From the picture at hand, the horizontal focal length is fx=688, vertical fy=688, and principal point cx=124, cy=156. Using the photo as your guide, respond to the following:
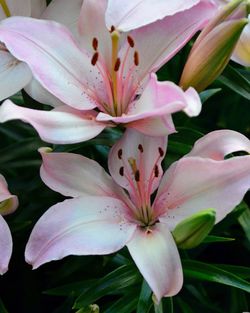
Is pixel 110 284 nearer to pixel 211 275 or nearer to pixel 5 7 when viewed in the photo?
pixel 211 275

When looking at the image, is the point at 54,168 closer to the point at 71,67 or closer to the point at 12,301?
the point at 71,67

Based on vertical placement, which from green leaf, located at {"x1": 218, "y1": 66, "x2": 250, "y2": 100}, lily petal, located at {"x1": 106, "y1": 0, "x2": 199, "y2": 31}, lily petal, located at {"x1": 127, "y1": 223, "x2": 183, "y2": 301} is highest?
lily petal, located at {"x1": 106, "y1": 0, "x2": 199, "y2": 31}

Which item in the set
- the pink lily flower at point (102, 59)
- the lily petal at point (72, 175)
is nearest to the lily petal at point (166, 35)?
the pink lily flower at point (102, 59)

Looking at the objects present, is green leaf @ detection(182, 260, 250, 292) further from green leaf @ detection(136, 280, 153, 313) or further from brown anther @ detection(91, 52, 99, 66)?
brown anther @ detection(91, 52, 99, 66)

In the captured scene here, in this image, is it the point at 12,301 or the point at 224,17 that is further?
the point at 12,301

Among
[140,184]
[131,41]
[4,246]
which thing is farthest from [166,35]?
[4,246]

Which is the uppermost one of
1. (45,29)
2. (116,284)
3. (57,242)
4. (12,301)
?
(45,29)

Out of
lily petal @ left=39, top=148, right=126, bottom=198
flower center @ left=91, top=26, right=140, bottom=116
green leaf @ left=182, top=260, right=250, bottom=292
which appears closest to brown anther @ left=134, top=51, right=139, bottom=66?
flower center @ left=91, top=26, right=140, bottom=116

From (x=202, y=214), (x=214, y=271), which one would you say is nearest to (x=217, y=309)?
(x=214, y=271)
